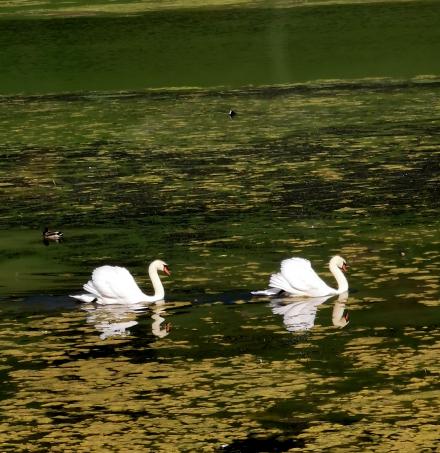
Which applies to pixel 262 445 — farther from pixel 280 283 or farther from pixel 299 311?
pixel 280 283

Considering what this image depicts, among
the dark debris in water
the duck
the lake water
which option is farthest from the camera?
the duck

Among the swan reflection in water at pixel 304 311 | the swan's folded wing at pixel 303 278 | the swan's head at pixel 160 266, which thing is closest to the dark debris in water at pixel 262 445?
the swan reflection in water at pixel 304 311

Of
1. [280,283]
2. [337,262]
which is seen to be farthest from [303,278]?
[337,262]

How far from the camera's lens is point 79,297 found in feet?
49.5

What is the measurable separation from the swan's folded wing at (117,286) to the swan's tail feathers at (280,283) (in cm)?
129

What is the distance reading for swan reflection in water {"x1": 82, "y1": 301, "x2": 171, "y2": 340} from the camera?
45.6ft

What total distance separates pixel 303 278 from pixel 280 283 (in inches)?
9.0

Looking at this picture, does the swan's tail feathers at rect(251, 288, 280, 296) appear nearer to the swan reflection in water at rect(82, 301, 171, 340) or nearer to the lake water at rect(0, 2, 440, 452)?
the lake water at rect(0, 2, 440, 452)

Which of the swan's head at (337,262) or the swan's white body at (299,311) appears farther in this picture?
the swan's head at (337,262)

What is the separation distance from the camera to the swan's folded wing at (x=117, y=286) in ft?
49.0

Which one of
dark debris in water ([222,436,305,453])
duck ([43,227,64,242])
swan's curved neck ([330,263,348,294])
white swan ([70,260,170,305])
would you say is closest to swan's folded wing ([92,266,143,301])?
white swan ([70,260,170,305])

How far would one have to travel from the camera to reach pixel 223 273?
16.0 m

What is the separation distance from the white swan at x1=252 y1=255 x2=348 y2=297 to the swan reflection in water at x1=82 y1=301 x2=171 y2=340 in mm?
1088

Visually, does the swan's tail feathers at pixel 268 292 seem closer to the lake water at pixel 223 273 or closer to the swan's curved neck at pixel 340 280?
the lake water at pixel 223 273
